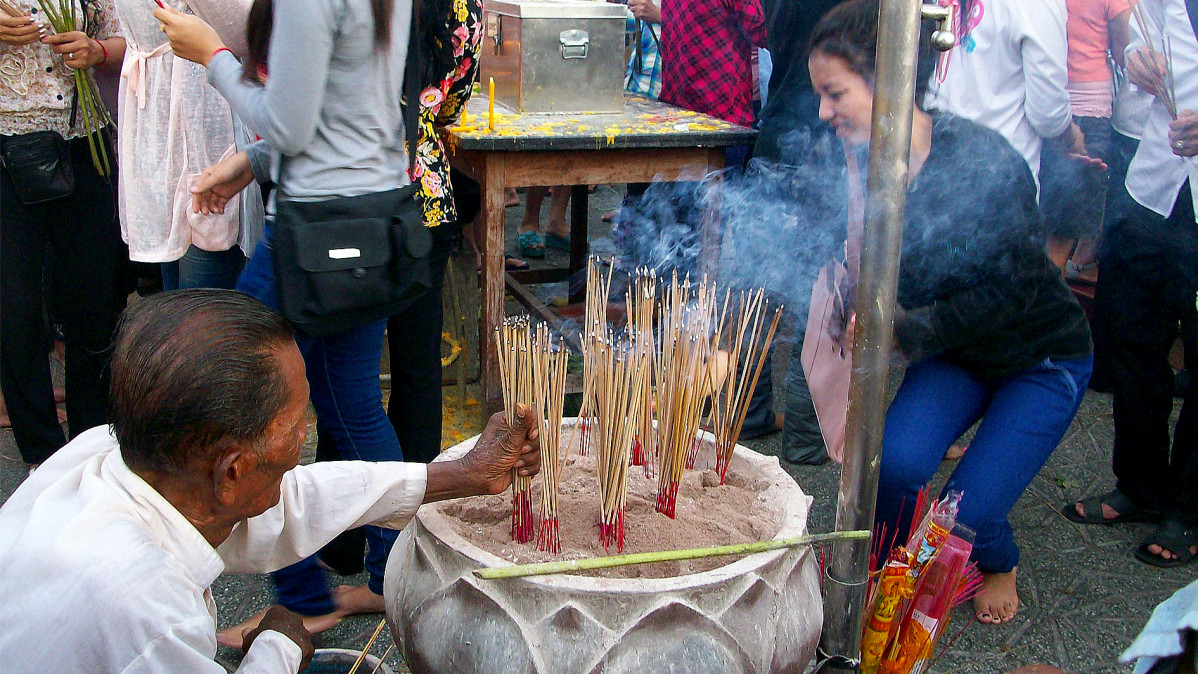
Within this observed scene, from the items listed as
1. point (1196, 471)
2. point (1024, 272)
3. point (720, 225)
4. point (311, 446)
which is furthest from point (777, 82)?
point (311, 446)

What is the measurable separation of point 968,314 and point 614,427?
1.07 meters

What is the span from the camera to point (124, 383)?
136cm

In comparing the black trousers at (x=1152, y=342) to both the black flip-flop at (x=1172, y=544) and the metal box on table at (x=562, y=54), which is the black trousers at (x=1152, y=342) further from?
the metal box on table at (x=562, y=54)

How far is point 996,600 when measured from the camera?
2672 mm

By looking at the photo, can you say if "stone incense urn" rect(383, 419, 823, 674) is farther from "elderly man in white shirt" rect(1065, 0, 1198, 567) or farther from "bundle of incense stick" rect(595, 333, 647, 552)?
"elderly man in white shirt" rect(1065, 0, 1198, 567)

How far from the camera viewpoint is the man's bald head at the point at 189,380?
134 centimetres

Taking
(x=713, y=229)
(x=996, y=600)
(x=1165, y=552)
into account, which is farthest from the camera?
(x=713, y=229)

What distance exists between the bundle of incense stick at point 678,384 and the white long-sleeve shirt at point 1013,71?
171 centimetres

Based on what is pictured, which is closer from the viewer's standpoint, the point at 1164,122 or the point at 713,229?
the point at 1164,122

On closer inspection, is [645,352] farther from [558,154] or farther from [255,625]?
[558,154]

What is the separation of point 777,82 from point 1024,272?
140 centimetres

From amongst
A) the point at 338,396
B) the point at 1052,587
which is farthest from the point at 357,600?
the point at 1052,587

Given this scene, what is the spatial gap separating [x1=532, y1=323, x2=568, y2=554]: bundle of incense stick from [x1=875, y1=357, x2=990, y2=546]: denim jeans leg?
3.11 ft

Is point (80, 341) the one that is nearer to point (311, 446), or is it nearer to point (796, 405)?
point (311, 446)
